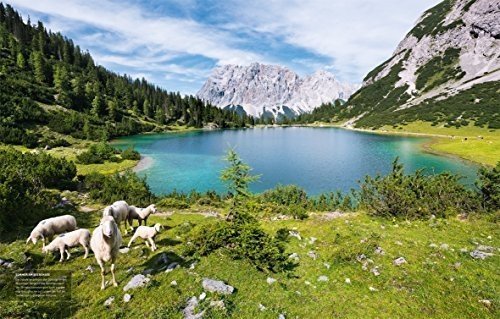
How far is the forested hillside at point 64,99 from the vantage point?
84.4 meters

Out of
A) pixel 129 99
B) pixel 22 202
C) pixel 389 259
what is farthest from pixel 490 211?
pixel 129 99

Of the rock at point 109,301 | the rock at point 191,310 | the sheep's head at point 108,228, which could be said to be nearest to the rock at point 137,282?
the rock at point 109,301

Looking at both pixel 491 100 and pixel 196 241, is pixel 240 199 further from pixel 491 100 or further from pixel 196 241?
pixel 491 100

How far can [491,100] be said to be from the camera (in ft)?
420

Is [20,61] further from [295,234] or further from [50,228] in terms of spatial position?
[295,234]

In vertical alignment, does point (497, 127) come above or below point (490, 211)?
above

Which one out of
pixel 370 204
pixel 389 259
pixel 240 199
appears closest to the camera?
pixel 389 259

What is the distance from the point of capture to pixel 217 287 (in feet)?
31.0

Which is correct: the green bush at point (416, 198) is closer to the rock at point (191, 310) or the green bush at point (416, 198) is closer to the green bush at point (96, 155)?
the rock at point (191, 310)

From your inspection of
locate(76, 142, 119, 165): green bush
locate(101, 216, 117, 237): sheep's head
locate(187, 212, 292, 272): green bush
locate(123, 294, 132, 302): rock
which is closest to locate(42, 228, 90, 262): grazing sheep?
locate(101, 216, 117, 237): sheep's head

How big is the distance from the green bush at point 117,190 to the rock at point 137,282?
1683 centimetres

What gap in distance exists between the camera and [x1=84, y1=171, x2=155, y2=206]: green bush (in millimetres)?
25913

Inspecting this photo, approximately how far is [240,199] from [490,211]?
58.9 ft

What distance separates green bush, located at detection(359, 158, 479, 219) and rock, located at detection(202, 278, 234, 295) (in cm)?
1497
